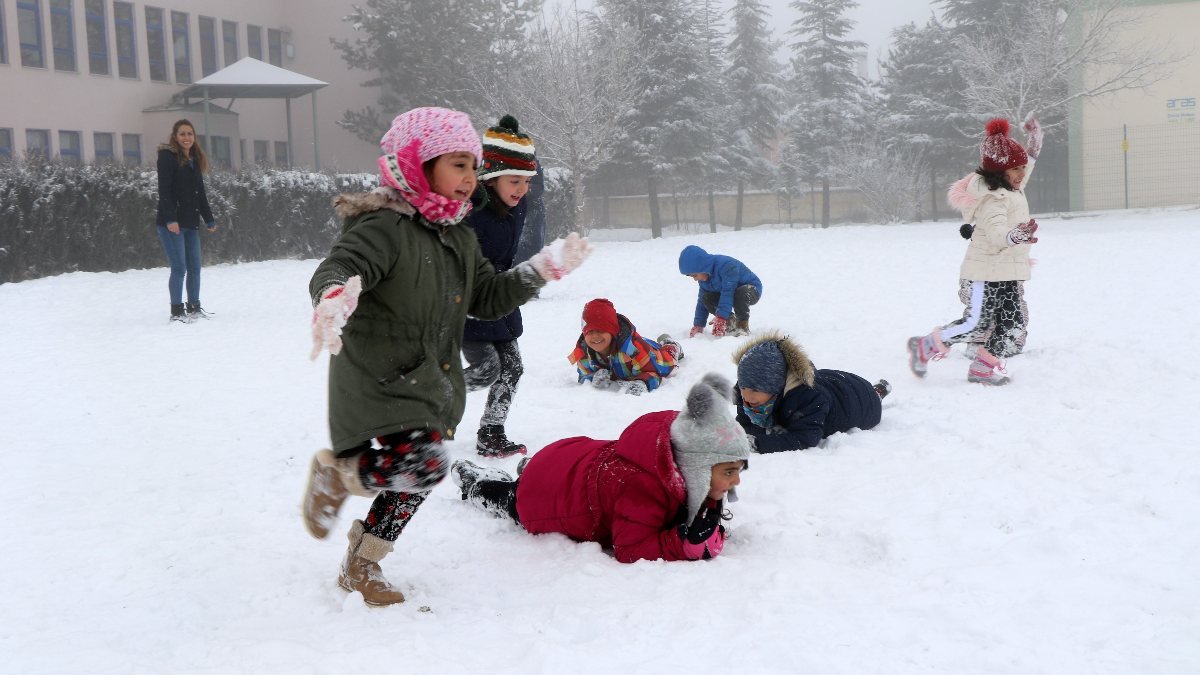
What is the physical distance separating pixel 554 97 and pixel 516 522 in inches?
980

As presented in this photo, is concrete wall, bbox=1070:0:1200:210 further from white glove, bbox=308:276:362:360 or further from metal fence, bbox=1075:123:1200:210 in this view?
white glove, bbox=308:276:362:360

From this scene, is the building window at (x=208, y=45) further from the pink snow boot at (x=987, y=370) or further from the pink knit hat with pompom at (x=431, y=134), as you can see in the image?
the pink knit hat with pompom at (x=431, y=134)

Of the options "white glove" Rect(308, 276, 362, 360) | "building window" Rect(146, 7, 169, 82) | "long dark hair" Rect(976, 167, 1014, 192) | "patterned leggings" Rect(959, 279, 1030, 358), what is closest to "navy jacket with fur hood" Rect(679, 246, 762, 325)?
"patterned leggings" Rect(959, 279, 1030, 358)

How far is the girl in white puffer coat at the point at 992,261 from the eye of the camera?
6.70 meters

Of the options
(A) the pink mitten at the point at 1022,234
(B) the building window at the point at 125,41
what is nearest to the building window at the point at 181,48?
(B) the building window at the point at 125,41

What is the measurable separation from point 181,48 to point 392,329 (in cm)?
3083

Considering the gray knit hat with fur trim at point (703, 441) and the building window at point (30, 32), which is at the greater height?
the building window at point (30, 32)

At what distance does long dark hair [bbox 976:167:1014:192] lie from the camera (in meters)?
6.77

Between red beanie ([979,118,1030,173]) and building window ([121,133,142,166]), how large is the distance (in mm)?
27004

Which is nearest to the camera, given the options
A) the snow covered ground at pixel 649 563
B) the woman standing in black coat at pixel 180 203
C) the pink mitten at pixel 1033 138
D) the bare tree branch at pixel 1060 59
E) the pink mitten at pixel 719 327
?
the snow covered ground at pixel 649 563

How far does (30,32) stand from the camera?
84.7 feet

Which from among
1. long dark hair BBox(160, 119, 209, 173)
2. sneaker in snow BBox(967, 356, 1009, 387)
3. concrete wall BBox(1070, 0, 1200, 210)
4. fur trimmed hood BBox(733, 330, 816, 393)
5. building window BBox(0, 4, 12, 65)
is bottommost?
sneaker in snow BBox(967, 356, 1009, 387)

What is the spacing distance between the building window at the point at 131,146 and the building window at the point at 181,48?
2312 mm

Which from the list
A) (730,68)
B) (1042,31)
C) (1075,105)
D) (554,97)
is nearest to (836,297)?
(554,97)
